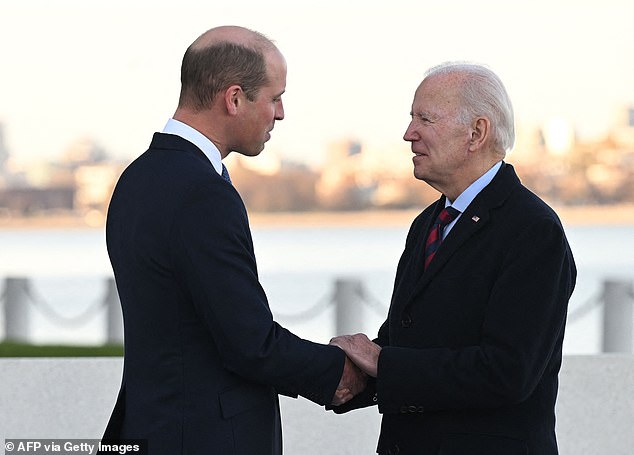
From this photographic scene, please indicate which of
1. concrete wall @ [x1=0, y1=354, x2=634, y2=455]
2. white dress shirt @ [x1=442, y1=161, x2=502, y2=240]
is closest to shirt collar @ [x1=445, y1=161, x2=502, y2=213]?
white dress shirt @ [x1=442, y1=161, x2=502, y2=240]

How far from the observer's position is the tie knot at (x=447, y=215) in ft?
10.8

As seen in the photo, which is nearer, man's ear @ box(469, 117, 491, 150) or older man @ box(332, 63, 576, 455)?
older man @ box(332, 63, 576, 455)

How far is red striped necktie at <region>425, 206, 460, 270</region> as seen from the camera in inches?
130

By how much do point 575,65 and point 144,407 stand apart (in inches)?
1980

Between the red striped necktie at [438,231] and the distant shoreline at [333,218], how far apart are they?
44815 millimetres

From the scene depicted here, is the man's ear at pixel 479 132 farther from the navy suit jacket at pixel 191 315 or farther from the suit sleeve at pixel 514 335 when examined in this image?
the navy suit jacket at pixel 191 315

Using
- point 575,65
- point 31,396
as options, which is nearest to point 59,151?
point 575,65

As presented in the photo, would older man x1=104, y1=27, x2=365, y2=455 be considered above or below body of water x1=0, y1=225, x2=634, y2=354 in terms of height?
above

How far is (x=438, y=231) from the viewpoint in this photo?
3.33 meters

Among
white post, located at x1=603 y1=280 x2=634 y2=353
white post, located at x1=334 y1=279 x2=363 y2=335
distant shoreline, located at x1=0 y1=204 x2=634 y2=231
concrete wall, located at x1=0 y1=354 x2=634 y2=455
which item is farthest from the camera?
distant shoreline, located at x1=0 y1=204 x2=634 y2=231

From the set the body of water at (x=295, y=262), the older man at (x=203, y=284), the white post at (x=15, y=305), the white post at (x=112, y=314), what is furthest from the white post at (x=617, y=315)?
the body of water at (x=295, y=262)

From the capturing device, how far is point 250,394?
10.0ft

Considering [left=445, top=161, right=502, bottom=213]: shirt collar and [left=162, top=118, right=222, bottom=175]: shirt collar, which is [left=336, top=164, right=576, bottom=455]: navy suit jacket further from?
[left=162, top=118, right=222, bottom=175]: shirt collar

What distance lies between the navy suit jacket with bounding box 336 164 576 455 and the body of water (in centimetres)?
2185
